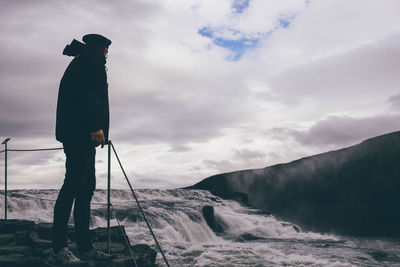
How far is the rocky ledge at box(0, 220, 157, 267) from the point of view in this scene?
373cm

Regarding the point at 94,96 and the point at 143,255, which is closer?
the point at 94,96

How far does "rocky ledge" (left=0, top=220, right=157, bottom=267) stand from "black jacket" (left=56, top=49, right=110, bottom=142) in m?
1.16

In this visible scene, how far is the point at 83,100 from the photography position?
3236 millimetres

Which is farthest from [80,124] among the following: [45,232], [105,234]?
[105,234]

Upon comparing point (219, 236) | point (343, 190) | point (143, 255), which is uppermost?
point (343, 190)

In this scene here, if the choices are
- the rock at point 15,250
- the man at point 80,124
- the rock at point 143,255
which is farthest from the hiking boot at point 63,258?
the rock at point 15,250

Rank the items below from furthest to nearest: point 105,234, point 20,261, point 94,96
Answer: point 105,234, point 20,261, point 94,96

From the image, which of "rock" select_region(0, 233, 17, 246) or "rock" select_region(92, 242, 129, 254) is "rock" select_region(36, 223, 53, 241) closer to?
"rock" select_region(0, 233, 17, 246)

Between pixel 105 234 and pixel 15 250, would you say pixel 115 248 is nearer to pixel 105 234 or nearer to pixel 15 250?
pixel 105 234

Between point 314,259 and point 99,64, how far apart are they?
6.85m

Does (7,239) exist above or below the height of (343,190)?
below

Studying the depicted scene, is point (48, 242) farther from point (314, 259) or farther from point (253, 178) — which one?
point (253, 178)

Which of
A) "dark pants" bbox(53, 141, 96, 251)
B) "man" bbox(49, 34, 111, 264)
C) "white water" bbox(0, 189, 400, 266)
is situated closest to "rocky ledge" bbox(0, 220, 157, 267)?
"dark pants" bbox(53, 141, 96, 251)

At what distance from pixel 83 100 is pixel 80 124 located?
198mm
